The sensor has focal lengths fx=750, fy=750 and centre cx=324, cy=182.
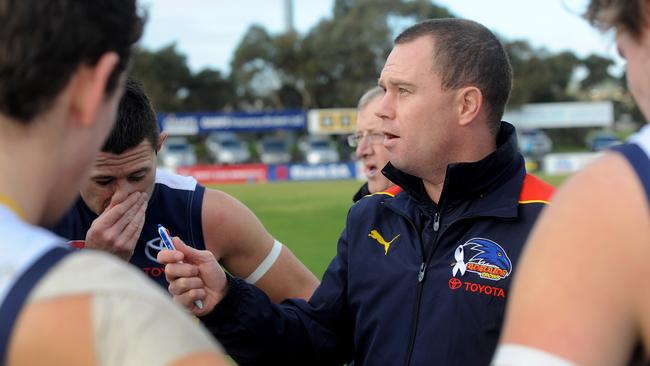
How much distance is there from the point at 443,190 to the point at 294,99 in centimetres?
6102

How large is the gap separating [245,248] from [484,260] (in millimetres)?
1240

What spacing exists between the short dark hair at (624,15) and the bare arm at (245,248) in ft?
7.56

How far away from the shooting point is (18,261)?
1240 mm

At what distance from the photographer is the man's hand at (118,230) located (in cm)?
307

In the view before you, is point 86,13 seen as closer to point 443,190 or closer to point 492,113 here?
point 443,190

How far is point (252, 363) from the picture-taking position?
3.11 m

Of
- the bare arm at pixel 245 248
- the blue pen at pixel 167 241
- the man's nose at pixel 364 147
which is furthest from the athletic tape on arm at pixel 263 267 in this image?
the man's nose at pixel 364 147

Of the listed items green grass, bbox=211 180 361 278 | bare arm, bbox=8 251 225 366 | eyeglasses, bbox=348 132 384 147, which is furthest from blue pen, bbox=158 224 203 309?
green grass, bbox=211 180 361 278

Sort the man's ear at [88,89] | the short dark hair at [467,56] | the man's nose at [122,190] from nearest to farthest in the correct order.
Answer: the man's ear at [88,89] < the short dark hair at [467,56] < the man's nose at [122,190]

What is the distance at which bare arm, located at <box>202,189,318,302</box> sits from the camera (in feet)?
11.4

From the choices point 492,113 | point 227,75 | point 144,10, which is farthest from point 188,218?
point 227,75

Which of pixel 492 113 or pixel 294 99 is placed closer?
pixel 492 113

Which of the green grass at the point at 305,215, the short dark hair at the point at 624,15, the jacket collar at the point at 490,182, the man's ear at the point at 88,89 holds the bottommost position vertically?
the green grass at the point at 305,215

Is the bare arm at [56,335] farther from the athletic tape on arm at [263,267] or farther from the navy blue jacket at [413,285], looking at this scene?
the athletic tape on arm at [263,267]
